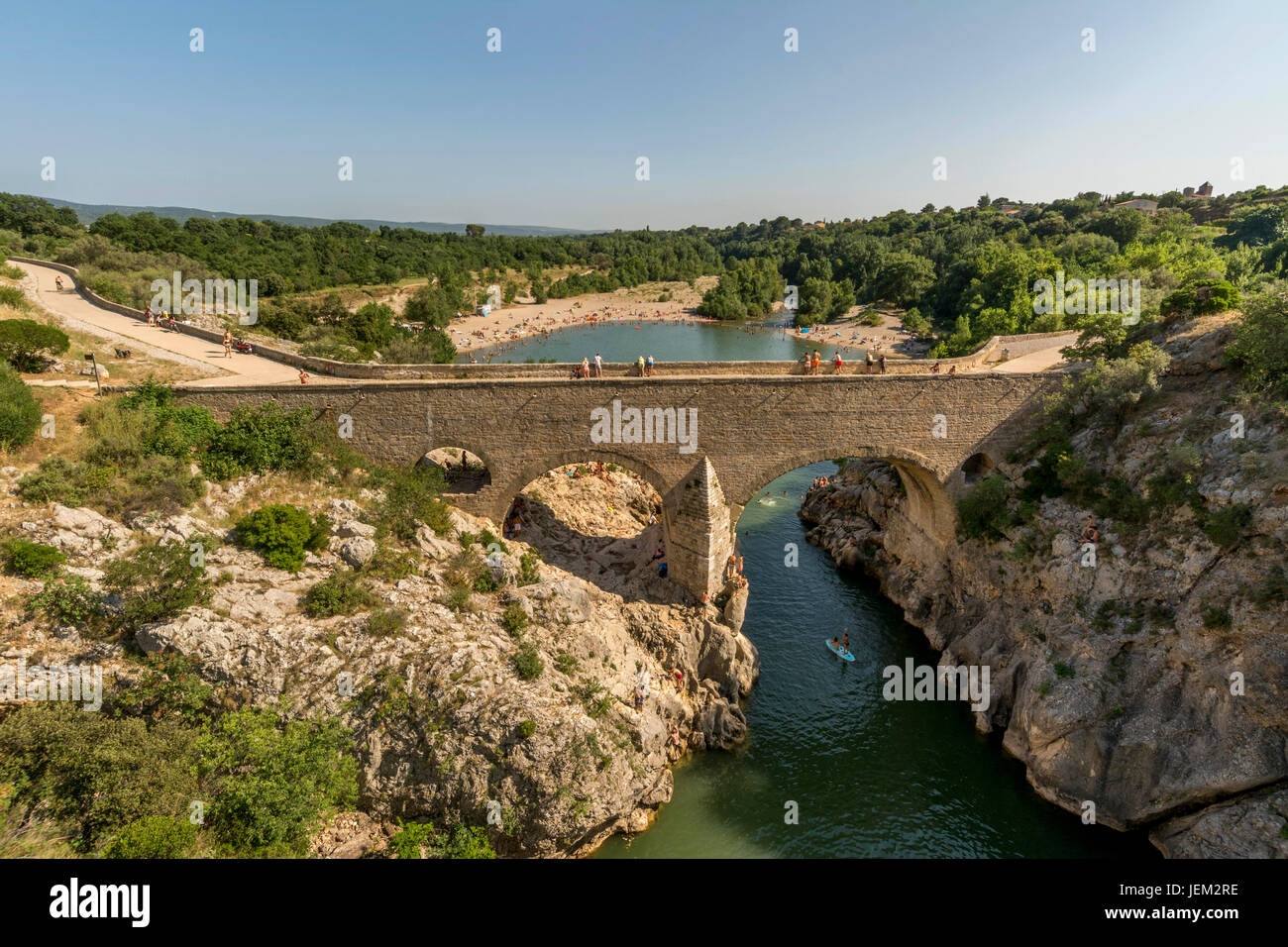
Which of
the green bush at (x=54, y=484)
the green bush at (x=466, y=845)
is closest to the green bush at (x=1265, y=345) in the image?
the green bush at (x=466, y=845)

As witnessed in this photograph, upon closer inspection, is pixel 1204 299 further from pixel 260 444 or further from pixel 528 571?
pixel 260 444

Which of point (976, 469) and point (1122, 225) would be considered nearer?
point (976, 469)

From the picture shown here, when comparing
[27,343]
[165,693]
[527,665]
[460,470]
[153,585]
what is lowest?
[527,665]

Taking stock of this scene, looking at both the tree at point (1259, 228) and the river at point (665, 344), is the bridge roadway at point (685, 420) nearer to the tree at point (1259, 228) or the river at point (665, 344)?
the river at point (665, 344)

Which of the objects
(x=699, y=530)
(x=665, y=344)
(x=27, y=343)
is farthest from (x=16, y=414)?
(x=665, y=344)

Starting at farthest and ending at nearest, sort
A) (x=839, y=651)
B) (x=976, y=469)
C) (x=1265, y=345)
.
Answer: (x=976, y=469) → (x=839, y=651) → (x=1265, y=345)

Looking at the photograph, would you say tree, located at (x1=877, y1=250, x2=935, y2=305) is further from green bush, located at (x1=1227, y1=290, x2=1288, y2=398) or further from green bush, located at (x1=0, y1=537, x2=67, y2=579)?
green bush, located at (x1=0, y1=537, x2=67, y2=579)

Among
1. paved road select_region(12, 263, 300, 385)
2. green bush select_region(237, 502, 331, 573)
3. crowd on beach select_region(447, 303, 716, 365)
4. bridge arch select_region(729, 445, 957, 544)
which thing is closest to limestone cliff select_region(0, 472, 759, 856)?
green bush select_region(237, 502, 331, 573)
